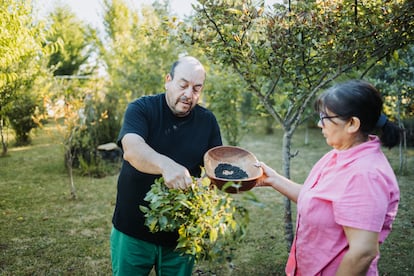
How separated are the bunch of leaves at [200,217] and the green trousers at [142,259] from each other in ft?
2.37

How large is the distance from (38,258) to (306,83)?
412cm

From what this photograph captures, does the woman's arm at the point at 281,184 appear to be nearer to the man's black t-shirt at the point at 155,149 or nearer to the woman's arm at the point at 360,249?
the man's black t-shirt at the point at 155,149

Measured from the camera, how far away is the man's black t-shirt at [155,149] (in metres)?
2.39

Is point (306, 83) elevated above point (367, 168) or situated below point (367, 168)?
above

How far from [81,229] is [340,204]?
500 centimetres

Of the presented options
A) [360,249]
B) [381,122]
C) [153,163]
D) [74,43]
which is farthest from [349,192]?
Answer: [74,43]

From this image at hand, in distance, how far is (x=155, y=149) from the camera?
240 centimetres

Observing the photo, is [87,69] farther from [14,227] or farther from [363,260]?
[363,260]

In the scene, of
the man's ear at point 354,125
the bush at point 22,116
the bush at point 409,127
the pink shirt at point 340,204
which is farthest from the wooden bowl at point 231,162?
the bush at point 409,127

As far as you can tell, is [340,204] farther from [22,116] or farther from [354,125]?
[22,116]

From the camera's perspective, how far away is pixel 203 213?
1654mm

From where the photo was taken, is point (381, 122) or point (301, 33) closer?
point (381, 122)

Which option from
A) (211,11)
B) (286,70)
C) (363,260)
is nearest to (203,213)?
(363,260)

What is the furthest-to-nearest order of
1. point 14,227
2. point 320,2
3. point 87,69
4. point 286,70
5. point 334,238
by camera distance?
point 87,69 → point 14,227 → point 286,70 → point 320,2 → point 334,238
